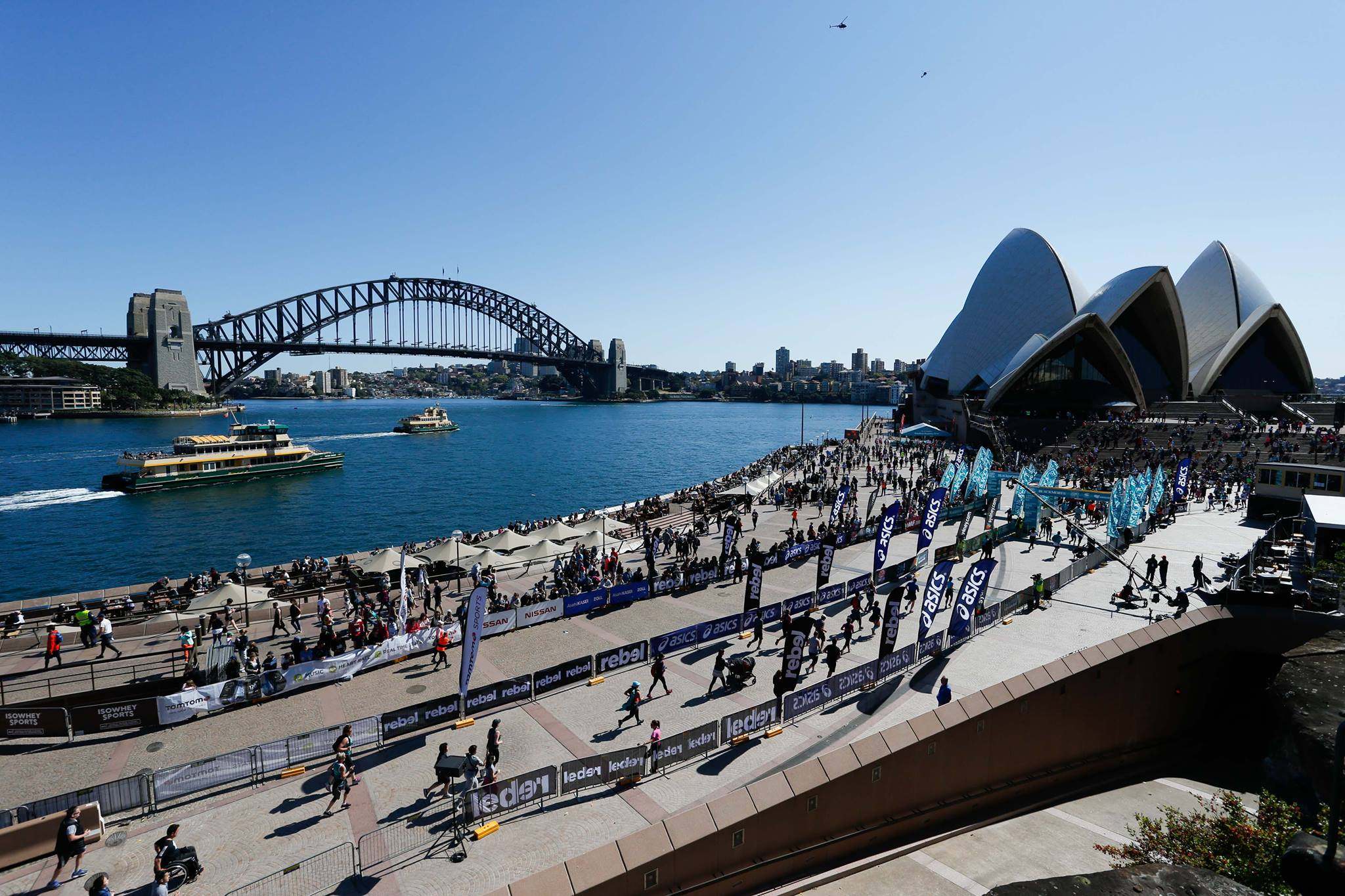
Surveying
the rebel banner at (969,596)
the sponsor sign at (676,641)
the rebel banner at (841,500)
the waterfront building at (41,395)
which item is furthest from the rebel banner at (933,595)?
the waterfront building at (41,395)

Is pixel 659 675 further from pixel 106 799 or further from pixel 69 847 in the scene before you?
pixel 69 847

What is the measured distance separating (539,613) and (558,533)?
989 centimetres

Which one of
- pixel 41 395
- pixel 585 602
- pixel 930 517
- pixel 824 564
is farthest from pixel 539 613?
pixel 41 395

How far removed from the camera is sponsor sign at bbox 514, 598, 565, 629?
1812cm

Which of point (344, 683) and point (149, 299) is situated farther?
point (149, 299)

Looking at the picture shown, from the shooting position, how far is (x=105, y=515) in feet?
138

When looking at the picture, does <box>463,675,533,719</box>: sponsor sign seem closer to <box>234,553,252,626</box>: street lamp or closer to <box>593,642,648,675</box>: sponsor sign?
<box>593,642,648,675</box>: sponsor sign

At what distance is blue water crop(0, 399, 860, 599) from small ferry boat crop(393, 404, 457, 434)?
6.42 ft

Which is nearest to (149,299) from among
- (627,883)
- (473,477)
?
(473,477)

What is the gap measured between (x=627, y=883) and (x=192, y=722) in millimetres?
10436

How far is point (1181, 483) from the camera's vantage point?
101 feet

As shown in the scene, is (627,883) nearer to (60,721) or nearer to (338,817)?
(338,817)

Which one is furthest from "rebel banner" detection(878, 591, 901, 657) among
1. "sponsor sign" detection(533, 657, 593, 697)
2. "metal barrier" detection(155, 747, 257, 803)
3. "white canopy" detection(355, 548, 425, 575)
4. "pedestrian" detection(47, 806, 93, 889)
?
"white canopy" detection(355, 548, 425, 575)

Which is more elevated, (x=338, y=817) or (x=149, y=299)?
(x=149, y=299)
